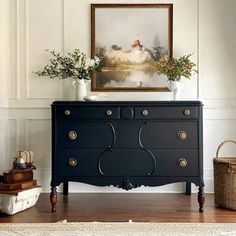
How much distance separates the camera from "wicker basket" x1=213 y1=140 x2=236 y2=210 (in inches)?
134

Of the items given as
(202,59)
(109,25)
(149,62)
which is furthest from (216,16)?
(109,25)

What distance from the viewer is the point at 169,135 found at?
3391 millimetres

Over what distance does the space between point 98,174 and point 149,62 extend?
1438mm

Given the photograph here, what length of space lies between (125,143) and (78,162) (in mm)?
441

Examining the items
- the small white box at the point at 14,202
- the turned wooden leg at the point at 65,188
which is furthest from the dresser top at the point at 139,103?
the turned wooden leg at the point at 65,188

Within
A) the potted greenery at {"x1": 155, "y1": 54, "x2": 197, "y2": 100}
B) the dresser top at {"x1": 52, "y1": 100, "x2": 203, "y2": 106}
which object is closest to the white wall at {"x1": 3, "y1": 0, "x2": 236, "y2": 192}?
the potted greenery at {"x1": 155, "y1": 54, "x2": 197, "y2": 100}

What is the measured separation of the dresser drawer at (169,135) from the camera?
3.38 meters

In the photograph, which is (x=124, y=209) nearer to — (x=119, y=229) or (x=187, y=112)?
(x=119, y=229)

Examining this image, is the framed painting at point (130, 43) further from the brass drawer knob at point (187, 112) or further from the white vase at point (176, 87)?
the brass drawer knob at point (187, 112)

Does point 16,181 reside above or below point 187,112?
below

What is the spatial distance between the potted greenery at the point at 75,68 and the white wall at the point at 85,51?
8 cm

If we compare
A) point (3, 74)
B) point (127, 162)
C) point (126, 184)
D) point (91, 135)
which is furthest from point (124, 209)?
point (3, 74)

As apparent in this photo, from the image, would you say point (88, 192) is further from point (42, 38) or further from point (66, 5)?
point (66, 5)

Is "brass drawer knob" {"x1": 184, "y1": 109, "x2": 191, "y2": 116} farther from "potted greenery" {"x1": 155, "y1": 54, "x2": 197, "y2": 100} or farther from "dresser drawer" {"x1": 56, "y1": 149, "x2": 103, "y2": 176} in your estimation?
"dresser drawer" {"x1": 56, "y1": 149, "x2": 103, "y2": 176}
